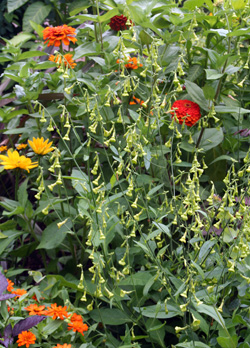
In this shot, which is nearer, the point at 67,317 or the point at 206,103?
the point at 67,317

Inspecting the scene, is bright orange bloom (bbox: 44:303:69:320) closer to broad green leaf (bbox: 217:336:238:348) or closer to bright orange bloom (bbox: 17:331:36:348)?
bright orange bloom (bbox: 17:331:36:348)

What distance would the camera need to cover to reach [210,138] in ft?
5.66

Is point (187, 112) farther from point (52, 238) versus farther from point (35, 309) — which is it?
point (35, 309)

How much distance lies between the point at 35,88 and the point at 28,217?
531 millimetres

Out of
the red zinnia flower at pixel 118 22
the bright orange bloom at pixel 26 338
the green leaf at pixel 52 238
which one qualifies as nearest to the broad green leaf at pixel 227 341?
the bright orange bloom at pixel 26 338

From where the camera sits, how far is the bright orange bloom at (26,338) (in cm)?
118

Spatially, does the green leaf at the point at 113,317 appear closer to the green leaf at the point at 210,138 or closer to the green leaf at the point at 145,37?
the green leaf at the point at 210,138

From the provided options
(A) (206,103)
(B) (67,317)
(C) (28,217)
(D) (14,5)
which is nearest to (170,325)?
(B) (67,317)

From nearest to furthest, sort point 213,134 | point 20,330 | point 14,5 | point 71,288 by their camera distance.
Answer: point 20,330 < point 71,288 < point 213,134 < point 14,5

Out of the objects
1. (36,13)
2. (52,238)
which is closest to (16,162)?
(52,238)

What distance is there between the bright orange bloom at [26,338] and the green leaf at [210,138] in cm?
91

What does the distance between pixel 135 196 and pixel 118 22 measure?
2.93 ft

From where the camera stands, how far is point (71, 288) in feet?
5.31

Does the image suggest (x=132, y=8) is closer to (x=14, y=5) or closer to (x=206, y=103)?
(x=206, y=103)
